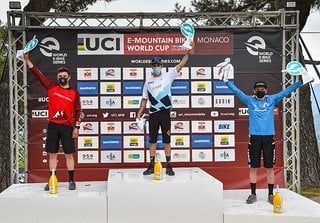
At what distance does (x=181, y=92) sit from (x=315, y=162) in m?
2.95

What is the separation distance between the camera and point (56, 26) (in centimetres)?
684

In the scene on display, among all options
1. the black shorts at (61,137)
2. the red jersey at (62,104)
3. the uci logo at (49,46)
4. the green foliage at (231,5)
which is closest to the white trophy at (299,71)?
the red jersey at (62,104)

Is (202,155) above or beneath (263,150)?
beneath

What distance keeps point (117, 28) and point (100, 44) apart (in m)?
0.33

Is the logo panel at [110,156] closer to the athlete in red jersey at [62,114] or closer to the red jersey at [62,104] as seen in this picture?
the athlete in red jersey at [62,114]

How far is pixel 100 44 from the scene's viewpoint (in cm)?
693

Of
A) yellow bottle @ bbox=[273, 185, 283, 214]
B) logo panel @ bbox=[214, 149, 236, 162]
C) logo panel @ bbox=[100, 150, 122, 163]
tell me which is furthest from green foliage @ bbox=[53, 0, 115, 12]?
yellow bottle @ bbox=[273, 185, 283, 214]

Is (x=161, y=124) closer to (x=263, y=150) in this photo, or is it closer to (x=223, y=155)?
(x=263, y=150)

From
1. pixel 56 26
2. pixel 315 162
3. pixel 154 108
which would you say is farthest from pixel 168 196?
pixel 315 162

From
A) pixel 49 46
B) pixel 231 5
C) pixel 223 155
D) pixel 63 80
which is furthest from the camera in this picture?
pixel 231 5

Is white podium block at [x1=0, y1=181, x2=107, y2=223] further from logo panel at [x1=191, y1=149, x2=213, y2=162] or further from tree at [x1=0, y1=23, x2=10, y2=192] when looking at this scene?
tree at [x1=0, y1=23, x2=10, y2=192]

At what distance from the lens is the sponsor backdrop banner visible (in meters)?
6.91

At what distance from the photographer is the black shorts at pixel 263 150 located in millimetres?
5770

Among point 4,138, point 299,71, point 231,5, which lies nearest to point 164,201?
point 299,71
